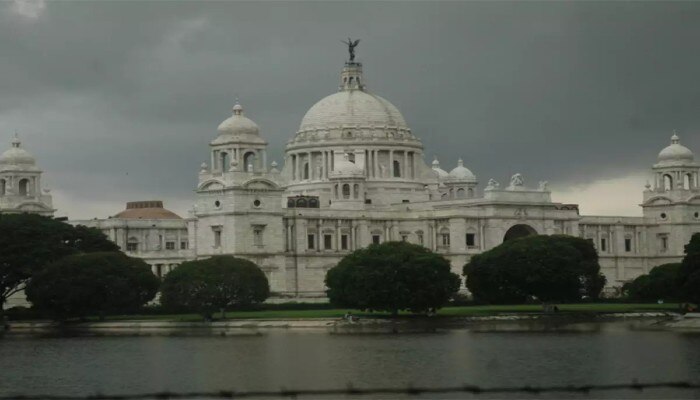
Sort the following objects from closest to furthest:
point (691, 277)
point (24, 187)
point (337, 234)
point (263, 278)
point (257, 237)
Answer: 1. point (691, 277)
2. point (263, 278)
3. point (257, 237)
4. point (337, 234)
5. point (24, 187)

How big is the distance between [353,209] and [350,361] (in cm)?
8782

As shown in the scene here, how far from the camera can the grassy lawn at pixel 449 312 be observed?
130250 millimetres

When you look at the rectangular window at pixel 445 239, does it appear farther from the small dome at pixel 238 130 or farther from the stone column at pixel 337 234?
the small dome at pixel 238 130

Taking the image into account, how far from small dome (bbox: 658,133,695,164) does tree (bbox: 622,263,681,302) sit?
43044 mm

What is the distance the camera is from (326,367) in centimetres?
8538

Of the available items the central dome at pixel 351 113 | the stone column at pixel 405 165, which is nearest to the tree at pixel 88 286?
the central dome at pixel 351 113

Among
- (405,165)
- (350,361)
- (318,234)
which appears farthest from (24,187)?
(350,361)

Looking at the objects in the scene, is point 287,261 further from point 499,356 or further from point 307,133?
point 499,356

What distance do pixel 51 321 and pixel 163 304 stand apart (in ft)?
28.2

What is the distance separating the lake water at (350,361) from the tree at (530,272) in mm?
21595

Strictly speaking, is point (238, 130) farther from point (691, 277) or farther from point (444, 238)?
point (691, 277)

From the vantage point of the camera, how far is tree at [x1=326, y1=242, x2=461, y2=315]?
416ft

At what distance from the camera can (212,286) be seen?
13038cm

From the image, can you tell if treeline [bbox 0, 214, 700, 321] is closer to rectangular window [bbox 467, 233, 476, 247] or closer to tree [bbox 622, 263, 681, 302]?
tree [bbox 622, 263, 681, 302]
